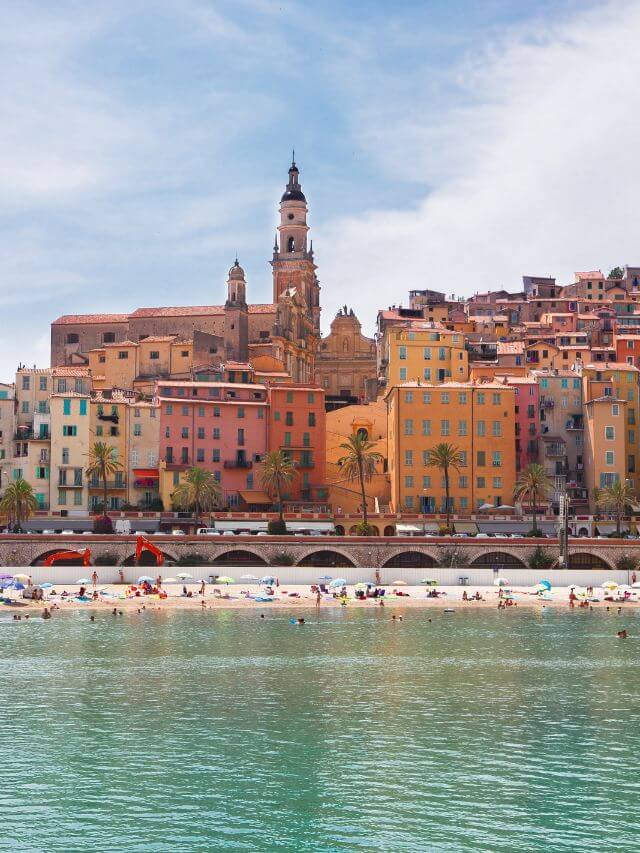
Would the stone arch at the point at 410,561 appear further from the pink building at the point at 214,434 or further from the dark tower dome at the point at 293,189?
the dark tower dome at the point at 293,189

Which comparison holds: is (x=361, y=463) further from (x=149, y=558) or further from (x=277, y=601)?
(x=277, y=601)

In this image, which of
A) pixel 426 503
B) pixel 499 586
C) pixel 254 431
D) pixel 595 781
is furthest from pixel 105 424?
pixel 595 781

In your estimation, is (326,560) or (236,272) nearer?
(326,560)

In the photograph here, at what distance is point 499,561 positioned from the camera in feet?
331

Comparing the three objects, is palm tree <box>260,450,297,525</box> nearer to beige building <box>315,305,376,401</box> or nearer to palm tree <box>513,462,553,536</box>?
palm tree <box>513,462,553,536</box>

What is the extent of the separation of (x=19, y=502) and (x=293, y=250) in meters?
87.8

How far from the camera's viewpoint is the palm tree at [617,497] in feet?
355

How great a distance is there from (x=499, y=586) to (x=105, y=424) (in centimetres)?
4484

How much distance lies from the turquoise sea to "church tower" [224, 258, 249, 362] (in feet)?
244

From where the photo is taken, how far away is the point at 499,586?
95375 millimetres

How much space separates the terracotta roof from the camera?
504 ft

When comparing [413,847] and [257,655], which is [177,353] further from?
[413,847]

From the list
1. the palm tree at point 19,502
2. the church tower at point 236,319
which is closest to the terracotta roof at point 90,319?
the church tower at point 236,319

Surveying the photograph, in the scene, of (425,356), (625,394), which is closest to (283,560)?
(425,356)
